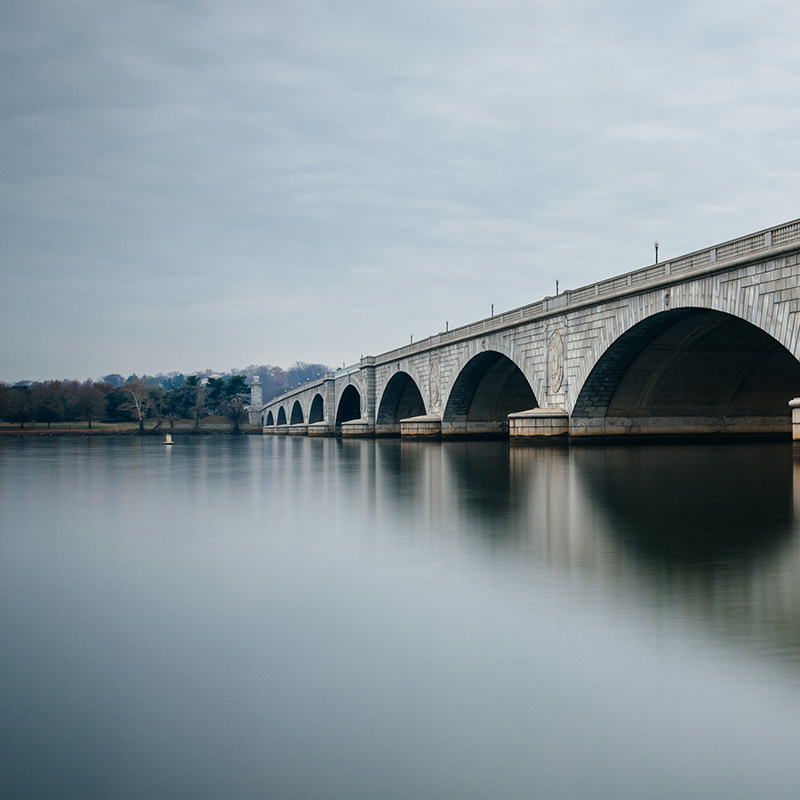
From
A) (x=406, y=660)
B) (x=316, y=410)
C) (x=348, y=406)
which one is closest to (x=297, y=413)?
(x=316, y=410)

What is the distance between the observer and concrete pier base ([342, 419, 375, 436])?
61.3m

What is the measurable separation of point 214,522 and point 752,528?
23.0 feet

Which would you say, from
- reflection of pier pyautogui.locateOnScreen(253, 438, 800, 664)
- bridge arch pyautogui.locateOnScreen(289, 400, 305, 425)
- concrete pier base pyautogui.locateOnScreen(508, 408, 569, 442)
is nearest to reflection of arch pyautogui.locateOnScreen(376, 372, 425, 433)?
concrete pier base pyautogui.locateOnScreen(508, 408, 569, 442)

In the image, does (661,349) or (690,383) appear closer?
(661,349)

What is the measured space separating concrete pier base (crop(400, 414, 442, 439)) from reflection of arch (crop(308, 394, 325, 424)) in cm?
4189

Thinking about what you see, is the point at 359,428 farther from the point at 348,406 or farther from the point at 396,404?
the point at 348,406

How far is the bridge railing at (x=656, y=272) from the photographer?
20.6 meters

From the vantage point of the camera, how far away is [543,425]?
3175cm

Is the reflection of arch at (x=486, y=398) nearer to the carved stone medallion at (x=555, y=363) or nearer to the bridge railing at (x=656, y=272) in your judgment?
the bridge railing at (x=656, y=272)

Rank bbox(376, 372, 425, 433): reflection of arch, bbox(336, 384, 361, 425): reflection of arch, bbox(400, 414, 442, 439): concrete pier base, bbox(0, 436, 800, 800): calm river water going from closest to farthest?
bbox(0, 436, 800, 800): calm river water < bbox(400, 414, 442, 439): concrete pier base < bbox(376, 372, 425, 433): reflection of arch < bbox(336, 384, 361, 425): reflection of arch

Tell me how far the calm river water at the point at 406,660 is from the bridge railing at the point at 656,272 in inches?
519

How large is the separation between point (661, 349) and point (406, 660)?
27284 mm

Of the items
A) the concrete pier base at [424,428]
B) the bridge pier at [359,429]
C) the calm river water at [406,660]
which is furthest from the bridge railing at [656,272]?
the bridge pier at [359,429]

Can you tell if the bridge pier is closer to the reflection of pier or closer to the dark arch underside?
the reflection of pier
